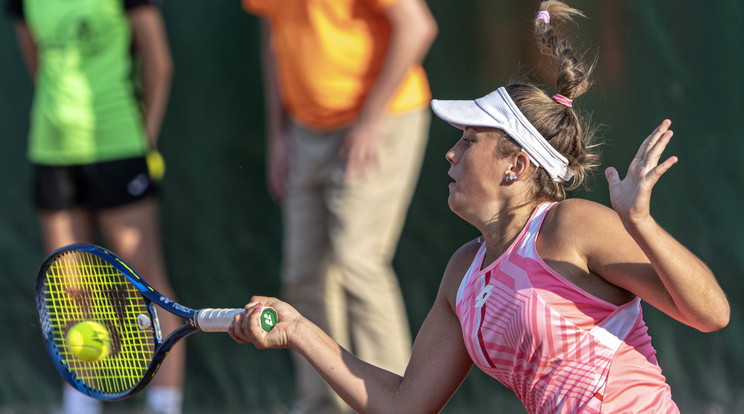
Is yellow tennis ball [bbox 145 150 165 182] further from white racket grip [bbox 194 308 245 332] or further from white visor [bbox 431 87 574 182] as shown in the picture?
white visor [bbox 431 87 574 182]

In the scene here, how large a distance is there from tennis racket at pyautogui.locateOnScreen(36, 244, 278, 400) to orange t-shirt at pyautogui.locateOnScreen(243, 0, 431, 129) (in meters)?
1.20

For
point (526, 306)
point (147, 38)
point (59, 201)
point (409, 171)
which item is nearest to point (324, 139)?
point (409, 171)

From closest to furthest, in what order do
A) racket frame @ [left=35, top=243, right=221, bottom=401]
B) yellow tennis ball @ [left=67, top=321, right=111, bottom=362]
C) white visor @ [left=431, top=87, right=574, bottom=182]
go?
white visor @ [left=431, top=87, right=574, bottom=182] < racket frame @ [left=35, top=243, right=221, bottom=401] < yellow tennis ball @ [left=67, top=321, right=111, bottom=362]

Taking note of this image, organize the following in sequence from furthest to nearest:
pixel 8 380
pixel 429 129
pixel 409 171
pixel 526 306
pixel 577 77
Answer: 1. pixel 8 380
2. pixel 429 129
3. pixel 409 171
4. pixel 577 77
5. pixel 526 306

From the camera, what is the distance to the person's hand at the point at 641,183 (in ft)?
6.18

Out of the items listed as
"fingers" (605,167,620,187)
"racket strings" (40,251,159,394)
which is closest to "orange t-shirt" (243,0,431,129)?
"racket strings" (40,251,159,394)

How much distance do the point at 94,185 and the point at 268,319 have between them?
6.28ft

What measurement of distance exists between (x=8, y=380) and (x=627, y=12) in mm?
3321

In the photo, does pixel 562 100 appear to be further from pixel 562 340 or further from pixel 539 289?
pixel 562 340

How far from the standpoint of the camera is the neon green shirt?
3.98 m

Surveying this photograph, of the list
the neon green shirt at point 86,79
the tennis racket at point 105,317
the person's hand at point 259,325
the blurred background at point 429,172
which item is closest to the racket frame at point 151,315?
the tennis racket at point 105,317

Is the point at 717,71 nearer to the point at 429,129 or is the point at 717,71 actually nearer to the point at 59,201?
the point at 429,129

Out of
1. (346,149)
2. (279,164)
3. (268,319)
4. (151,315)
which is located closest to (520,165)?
(268,319)

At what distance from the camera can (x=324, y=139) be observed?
390 cm
